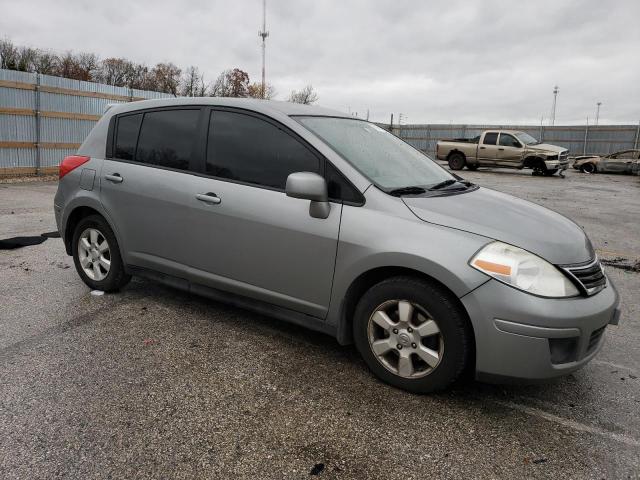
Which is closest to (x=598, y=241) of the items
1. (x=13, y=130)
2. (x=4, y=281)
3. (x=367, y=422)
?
(x=367, y=422)

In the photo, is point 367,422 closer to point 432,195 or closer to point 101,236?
point 432,195

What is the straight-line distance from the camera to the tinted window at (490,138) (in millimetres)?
21812

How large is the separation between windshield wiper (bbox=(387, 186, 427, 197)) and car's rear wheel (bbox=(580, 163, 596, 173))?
24580 mm

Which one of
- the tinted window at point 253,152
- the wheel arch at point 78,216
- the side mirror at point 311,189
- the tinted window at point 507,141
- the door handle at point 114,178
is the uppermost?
the tinted window at point 507,141

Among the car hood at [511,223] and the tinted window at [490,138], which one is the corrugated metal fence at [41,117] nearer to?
the car hood at [511,223]

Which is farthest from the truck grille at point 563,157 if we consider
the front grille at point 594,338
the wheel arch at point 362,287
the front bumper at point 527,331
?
the wheel arch at point 362,287

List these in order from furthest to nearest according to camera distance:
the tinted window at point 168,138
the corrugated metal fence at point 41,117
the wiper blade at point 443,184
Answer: the corrugated metal fence at point 41,117 → the tinted window at point 168,138 → the wiper blade at point 443,184

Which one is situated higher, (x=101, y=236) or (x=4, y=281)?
(x=101, y=236)

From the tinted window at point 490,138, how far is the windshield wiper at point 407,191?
20.0m

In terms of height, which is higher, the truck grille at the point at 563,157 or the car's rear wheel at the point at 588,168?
the truck grille at the point at 563,157

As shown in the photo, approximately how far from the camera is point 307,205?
125 inches

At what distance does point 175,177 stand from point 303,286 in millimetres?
1363

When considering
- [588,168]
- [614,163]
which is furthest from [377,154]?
[588,168]

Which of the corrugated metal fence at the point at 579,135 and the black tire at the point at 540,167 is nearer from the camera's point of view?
the black tire at the point at 540,167
